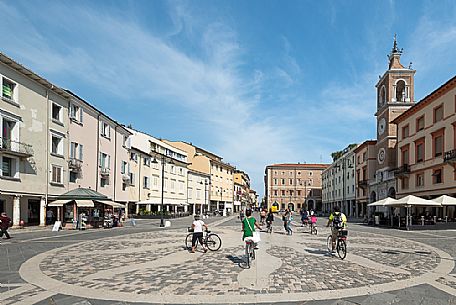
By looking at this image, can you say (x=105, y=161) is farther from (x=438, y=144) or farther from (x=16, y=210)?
(x=438, y=144)

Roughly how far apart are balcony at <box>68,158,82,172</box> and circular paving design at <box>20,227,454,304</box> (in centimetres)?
2000

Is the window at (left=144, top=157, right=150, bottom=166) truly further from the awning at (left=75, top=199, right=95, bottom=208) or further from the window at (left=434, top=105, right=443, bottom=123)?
the window at (left=434, top=105, right=443, bottom=123)

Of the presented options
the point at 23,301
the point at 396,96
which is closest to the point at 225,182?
the point at 396,96

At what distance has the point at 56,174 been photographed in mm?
32594

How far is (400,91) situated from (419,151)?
13038 millimetres

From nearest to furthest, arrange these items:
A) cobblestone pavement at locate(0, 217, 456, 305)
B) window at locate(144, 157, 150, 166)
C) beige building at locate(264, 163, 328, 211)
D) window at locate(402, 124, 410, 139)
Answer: cobblestone pavement at locate(0, 217, 456, 305)
window at locate(402, 124, 410, 139)
window at locate(144, 157, 150, 166)
beige building at locate(264, 163, 328, 211)

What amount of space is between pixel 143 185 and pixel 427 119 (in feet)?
117

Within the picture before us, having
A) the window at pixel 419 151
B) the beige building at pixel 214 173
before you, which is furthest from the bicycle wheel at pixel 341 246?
the beige building at pixel 214 173

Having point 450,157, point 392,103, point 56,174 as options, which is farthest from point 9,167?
point 392,103

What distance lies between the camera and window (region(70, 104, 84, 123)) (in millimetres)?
35216

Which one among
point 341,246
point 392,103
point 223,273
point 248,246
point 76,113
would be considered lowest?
point 223,273

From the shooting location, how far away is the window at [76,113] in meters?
35.2

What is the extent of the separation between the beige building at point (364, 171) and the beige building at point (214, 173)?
25.1 m

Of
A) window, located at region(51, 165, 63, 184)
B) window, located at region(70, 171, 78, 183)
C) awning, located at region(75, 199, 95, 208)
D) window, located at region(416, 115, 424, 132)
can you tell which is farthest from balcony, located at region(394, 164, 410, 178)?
window, located at region(51, 165, 63, 184)
